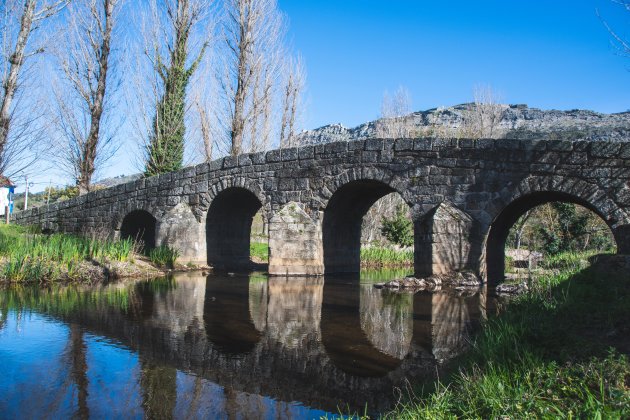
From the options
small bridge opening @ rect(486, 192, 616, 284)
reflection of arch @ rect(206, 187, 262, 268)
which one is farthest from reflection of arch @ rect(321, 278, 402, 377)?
reflection of arch @ rect(206, 187, 262, 268)

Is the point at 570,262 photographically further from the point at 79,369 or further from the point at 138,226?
the point at 138,226

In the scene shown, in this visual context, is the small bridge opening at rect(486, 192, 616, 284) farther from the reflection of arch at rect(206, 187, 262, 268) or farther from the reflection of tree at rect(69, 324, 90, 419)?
the reflection of tree at rect(69, 324, 90, 419)

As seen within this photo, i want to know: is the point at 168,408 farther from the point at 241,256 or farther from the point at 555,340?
the point at 241,256

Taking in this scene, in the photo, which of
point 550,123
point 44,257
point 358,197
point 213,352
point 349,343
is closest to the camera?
point 213,352

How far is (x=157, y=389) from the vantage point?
3.64 meters

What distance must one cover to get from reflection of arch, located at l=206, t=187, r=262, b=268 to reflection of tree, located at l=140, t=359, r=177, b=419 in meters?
11.0

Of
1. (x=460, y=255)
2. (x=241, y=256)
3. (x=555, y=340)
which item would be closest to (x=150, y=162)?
(x=241, y=256)

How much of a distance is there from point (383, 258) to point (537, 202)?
315 inches

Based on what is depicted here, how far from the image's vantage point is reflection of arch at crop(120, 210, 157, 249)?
1765 centimetres

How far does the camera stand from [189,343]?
16.7ft

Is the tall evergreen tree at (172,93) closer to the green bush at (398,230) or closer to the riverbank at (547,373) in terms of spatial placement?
the green bush at (398,230)

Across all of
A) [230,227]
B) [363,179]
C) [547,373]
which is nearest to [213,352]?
[547,373]

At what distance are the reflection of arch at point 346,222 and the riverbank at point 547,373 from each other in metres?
8.94

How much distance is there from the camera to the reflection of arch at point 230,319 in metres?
5.15
